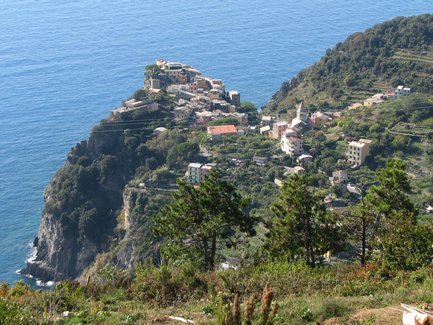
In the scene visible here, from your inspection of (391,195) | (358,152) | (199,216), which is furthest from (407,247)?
(358,152)

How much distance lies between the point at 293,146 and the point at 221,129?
6114mm

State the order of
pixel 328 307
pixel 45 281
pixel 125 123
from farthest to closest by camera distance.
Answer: pixel 125 123
pixel 45 281
pixel 328 307

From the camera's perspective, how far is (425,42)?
57.2 m

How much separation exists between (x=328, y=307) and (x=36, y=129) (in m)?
49.2

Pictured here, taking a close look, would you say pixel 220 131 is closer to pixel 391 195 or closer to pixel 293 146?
pixel 293 146

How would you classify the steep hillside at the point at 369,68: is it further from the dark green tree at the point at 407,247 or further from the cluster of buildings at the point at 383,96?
the dark green tree at the point at 407,247

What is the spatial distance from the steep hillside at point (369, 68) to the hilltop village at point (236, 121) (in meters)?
2.41

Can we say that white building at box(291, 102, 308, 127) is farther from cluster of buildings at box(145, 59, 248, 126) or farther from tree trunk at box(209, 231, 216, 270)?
tree trunk at box(209, 231, 216, 270)

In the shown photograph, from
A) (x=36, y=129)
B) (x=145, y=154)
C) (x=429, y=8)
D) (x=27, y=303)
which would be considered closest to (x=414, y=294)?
(x=27, y=303)

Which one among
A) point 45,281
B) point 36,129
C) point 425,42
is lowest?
point 45,281

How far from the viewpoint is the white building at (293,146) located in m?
40.3

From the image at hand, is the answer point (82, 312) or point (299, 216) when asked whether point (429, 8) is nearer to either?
point (299, 216)

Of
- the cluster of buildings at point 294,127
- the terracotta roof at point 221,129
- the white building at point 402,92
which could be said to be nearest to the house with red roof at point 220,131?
the terracotta roof at point 221,129

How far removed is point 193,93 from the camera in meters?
52.7
